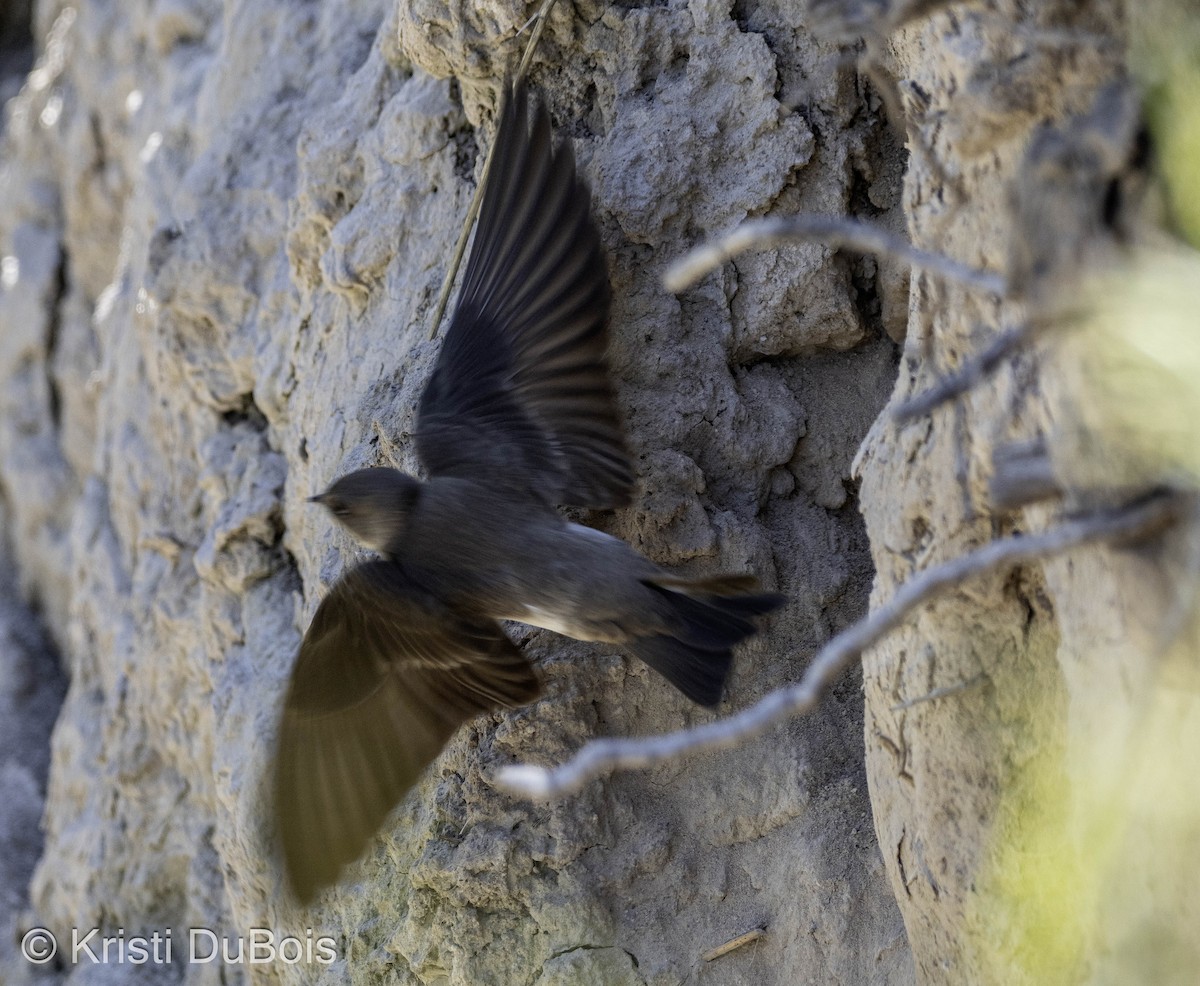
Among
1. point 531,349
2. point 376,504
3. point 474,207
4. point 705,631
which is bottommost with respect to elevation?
point 376,504

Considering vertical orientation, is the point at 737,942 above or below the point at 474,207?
below

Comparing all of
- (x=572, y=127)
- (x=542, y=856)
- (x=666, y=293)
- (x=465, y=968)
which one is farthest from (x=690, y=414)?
(x=465, y=968)

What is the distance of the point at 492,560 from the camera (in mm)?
2385

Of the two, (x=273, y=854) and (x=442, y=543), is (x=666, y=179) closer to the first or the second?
(x=442, y=543)

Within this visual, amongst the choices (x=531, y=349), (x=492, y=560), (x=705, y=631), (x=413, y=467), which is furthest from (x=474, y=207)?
(x=705, y=631)

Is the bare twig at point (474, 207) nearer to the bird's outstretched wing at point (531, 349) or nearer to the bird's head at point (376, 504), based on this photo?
the bird's outstretched wing at point (531, 349)

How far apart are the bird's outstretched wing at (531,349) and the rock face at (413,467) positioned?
0.10 m

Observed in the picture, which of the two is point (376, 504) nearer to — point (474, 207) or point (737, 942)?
point (474, 207)

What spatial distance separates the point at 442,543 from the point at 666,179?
0.78 metres

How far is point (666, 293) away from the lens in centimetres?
255

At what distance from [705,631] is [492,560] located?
389 millimetres

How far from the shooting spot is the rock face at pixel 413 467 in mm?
2398

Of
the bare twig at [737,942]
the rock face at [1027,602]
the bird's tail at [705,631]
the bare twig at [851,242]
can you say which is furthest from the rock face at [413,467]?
Answer: the bare twig at [851,242]

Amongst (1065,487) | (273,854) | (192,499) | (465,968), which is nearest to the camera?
(1065,487)
